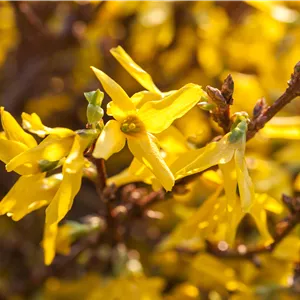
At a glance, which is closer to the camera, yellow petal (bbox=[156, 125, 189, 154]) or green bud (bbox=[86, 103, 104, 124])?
green bud (bbox=[86, 103, 104, 124])

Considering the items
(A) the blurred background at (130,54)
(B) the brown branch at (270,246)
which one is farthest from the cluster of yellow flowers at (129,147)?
(A) the blurred background at (130,54)

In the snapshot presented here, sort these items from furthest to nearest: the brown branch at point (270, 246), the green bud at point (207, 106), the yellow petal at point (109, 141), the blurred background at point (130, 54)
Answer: the blurred background at point (130, 54)
the brown branch at point (270, 246)
the green bud at point (207, 106)
the yellow petal at point (109, 141)

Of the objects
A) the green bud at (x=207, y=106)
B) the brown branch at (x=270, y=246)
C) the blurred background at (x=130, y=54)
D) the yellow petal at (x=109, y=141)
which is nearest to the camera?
the yellow petal at (x=109, y=141)

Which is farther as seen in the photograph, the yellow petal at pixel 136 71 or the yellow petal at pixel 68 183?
the yellow petal at pixel 136 71

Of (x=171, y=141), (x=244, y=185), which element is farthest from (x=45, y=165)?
(x=244, y=185)

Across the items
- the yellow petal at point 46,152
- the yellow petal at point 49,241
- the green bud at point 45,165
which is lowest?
the yellow petal at point 49,241

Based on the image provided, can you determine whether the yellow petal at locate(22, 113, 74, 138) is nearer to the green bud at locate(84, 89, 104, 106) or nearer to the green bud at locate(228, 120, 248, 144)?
the green bud at locate(84, 89, 104, 106)

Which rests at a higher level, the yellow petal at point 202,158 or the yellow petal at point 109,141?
the yellow petal at point 109,141

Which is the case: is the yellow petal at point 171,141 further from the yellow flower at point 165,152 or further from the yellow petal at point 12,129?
the yellow petal at point 12,129

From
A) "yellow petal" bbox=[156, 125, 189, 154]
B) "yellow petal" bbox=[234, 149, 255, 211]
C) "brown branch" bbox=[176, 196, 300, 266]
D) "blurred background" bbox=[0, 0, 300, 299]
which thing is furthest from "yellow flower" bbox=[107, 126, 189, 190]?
"blurred background" bbox=[0, 0, 300, 299]
